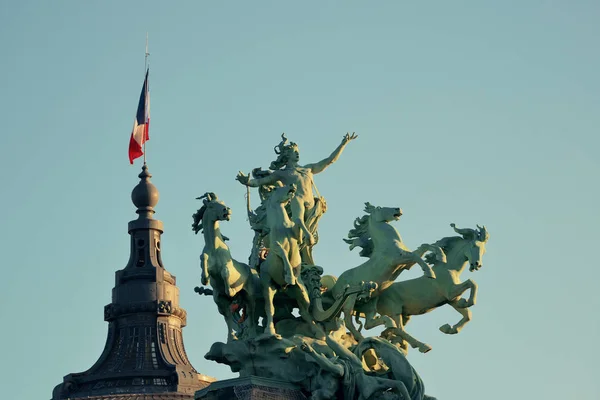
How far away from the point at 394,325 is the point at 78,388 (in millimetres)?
74175

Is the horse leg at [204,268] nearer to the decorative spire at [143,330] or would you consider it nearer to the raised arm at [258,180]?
the raised arm at [258,180]

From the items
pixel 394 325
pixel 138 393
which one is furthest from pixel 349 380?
pixel 138 393

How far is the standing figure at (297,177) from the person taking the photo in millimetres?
59125

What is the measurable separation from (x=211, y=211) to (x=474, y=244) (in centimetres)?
708

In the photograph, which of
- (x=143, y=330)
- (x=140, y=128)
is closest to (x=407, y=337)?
(x=140, y=128)

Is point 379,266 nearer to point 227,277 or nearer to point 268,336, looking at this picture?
point 268,336

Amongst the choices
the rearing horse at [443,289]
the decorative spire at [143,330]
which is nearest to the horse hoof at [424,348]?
the rearing horse at [443,289]

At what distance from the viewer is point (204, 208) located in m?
57.8

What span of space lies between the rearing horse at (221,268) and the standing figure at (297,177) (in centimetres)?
197

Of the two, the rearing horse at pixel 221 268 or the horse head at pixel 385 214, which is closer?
the rearing horse at pixel 221 268

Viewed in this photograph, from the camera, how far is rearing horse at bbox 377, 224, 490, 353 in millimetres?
58688

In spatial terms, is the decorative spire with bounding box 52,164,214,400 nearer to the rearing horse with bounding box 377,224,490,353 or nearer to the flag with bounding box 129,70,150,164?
the flag with bounding box 129,70,150,164

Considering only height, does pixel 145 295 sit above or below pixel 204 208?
above

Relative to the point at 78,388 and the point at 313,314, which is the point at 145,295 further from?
the point at 313,314
